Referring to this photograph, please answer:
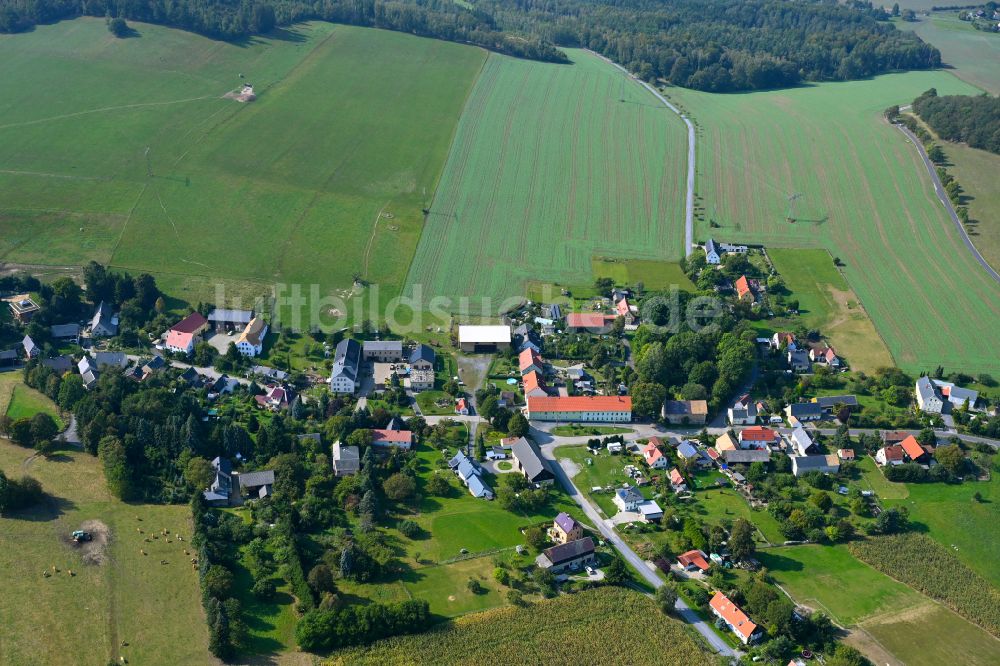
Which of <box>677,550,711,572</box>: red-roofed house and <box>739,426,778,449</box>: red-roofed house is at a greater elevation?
<box>739,426,778,449</box>: red-roofed house

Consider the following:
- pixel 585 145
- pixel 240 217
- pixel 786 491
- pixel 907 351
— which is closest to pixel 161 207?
pixel 240 217

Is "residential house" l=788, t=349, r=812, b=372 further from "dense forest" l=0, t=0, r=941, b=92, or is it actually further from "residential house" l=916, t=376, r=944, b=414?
"dense forest" l=0, t=0, r=941, b=92

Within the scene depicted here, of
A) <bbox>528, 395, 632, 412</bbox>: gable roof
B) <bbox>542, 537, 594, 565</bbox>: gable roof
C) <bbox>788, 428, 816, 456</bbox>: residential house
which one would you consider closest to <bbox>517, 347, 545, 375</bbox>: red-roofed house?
<bbox>528, 395, 632, 412</bbox>: gable roof

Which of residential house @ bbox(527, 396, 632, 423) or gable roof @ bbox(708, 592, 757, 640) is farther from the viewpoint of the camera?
residential house @ bbox(527, 396, 632, 423)

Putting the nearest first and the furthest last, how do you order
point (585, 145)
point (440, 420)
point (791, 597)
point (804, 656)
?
point (804, 656)
point (791, 597)
point (440, 420)
point (585, 145)

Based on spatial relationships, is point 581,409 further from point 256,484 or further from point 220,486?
point 220,486

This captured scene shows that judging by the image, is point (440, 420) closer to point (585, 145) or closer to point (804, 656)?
point (804, 656)
